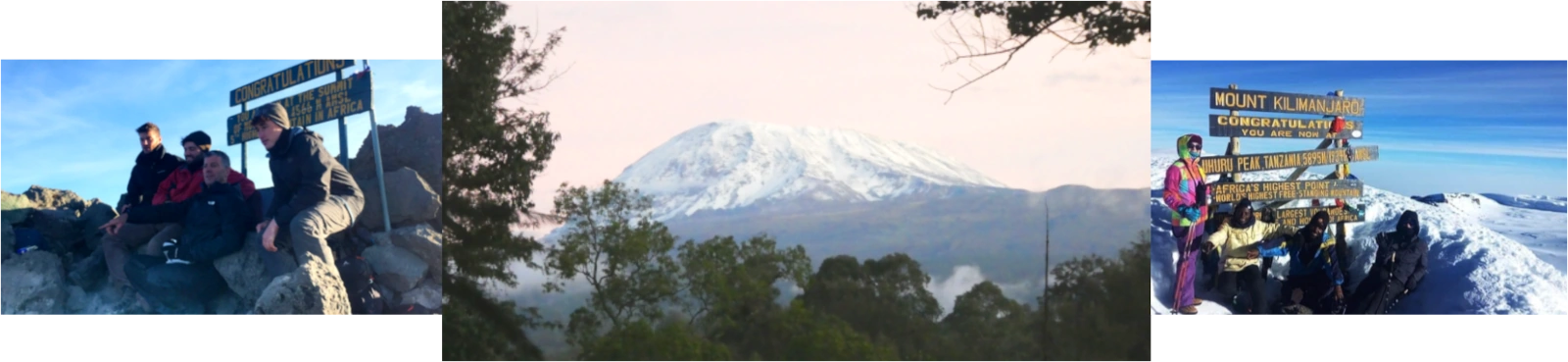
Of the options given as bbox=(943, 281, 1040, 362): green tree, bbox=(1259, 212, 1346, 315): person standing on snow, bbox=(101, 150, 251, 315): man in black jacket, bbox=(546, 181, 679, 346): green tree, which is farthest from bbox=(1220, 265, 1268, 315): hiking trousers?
bbox=(101, 150, 251, 315): man in black jacket

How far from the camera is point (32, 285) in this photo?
285 inches

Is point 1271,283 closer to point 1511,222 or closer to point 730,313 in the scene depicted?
point 1511,222

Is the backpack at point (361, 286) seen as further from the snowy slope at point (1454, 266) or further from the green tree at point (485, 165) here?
the snowy slope at point (1454, 266)

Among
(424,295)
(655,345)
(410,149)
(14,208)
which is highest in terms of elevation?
(410,149)

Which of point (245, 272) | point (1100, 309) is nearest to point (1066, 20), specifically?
point (1100, 309)

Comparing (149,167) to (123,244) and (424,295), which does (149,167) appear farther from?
(424,295)

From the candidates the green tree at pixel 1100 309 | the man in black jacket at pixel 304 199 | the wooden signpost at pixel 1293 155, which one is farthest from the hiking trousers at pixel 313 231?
the wooden signpost at pixel 1293 155

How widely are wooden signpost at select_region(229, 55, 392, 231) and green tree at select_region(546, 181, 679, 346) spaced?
169 cm

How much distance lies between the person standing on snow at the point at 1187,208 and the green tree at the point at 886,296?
1.89m

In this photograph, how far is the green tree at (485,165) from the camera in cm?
591

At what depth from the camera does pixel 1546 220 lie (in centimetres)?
708

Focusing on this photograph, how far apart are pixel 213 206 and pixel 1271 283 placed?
5.96m

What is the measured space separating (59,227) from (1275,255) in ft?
22.9


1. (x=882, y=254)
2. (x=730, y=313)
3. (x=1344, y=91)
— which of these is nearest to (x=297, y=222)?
(x=730, y=313)
